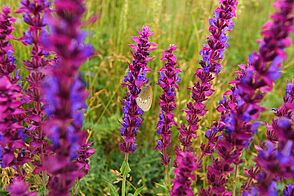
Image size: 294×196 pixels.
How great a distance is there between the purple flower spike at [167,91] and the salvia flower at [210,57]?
0.32 ft

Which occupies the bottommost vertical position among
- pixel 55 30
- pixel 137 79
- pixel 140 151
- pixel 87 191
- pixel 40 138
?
pixel 87 191

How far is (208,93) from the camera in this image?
2.32m

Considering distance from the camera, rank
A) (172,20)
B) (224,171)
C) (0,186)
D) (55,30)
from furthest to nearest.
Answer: (172,20)
(0,186)
(224,171)
(55,30)

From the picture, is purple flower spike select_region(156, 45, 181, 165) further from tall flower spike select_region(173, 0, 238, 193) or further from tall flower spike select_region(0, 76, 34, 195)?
tall flower spike select_region(0, 76, 34, 195)

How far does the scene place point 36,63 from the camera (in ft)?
6.26

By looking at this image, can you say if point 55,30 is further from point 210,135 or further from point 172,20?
point 172,20

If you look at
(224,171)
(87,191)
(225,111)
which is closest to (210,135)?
(225,111)

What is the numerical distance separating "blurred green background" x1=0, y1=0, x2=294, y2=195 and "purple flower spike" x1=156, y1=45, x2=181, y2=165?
0.31 metres

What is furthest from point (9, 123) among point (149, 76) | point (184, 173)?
point (149, 76)

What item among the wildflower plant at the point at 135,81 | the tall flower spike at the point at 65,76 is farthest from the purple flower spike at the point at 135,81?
the tall flower spike at the point at 65,76

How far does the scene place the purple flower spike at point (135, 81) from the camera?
7.00ft

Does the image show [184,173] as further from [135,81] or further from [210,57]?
[210,57]

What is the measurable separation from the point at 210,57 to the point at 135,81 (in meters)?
0.48

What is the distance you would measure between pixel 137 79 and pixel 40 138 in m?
0.61
